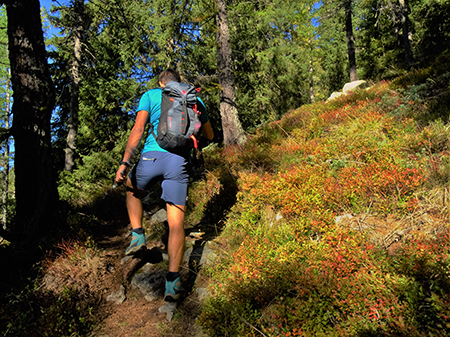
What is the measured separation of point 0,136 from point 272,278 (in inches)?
186

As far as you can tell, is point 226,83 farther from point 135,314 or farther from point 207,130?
point 135,314

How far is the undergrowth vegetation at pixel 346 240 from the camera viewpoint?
2119mm

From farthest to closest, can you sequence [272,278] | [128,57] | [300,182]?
[128,57] < [300,182] < [272,278]

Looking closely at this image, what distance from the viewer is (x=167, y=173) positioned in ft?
9.77

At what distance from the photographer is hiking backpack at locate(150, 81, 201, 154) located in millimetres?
2957

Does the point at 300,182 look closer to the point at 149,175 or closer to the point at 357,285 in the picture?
the point at 357,285

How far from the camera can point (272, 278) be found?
2.67 meters

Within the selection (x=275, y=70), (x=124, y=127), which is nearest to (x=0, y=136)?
(x=124, y=127)

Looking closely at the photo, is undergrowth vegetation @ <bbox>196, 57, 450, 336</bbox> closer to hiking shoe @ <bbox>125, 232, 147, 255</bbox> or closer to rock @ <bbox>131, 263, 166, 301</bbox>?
rock @ <bbox>131, 263, 166, 301</bbox>

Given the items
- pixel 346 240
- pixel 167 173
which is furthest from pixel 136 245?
pixel 346 240

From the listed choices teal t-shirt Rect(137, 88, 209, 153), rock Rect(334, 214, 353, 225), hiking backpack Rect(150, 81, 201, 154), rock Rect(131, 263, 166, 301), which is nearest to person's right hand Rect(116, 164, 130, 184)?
teal t-shirt Rect(137, 88, 209, 153)

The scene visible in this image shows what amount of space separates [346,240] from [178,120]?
2281 mm

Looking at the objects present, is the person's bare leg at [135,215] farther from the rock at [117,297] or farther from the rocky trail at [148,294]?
the rock at [117,297]

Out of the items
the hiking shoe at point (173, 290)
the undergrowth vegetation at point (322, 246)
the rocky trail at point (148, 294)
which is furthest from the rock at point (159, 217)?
the hiking shoe at point (173, 290)
